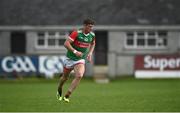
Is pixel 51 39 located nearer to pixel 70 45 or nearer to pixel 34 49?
pixel 34 49

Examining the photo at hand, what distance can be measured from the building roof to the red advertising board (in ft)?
23.0

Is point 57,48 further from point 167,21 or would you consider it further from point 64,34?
point 167,21

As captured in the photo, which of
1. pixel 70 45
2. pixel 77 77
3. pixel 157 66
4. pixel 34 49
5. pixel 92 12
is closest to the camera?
pixel 77 77

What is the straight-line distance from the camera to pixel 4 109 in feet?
55.7

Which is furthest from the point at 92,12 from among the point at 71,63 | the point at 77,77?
the point at 77,77

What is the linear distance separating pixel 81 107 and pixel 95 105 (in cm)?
79

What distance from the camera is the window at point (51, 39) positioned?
2013 inches

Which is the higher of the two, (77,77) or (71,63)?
(71,63)

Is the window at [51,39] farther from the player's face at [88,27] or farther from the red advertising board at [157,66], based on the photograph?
the player's face at [88,27]

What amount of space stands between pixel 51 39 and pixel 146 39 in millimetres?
7270

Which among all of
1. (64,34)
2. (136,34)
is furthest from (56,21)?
(136,34)

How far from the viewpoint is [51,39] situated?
51438mm

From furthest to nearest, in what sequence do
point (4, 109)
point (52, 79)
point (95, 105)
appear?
point (52, 79)
point (95, 105)
point (4, 109)

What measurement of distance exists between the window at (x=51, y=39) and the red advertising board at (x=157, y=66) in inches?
358
